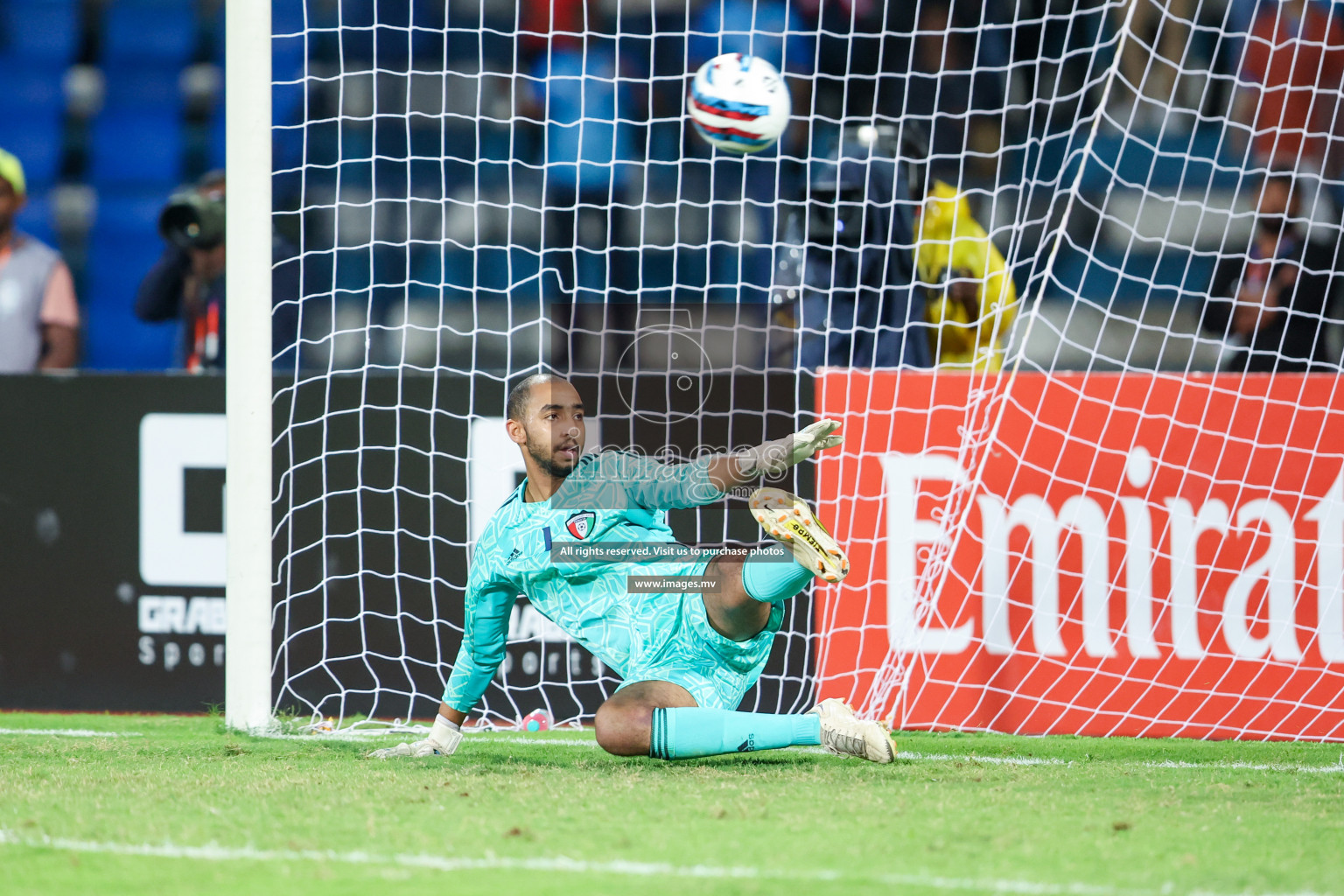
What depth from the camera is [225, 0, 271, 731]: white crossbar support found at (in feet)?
15.2

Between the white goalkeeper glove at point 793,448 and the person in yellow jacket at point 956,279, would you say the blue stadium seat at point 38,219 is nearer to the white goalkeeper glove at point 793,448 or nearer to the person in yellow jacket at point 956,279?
the person in yellow jacket at point 956,279

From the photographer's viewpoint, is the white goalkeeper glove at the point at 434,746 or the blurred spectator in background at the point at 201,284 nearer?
the white goalkeeper glove at the point at 434,746

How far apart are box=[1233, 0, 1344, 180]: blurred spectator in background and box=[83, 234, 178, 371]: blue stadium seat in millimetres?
5281

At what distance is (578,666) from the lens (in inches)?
204

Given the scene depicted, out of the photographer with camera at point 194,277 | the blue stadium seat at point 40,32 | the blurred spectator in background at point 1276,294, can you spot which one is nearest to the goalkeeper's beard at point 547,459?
the photographer with camera at point 194,277

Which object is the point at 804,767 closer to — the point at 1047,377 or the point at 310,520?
the point at 1047,377

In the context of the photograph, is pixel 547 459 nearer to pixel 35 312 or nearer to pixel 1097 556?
pixel 1097 556

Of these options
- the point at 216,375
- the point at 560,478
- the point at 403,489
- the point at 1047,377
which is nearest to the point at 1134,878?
the point at 560,478

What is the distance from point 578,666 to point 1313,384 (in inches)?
103

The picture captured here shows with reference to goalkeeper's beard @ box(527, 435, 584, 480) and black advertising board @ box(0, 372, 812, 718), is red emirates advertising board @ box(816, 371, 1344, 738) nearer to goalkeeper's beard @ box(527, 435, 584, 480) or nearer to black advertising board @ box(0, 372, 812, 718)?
black advertising board @ box(0, 372, 812, 718)

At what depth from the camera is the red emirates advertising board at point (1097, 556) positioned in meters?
4.82

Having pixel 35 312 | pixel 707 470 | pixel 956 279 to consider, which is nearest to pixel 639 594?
pixel 707 470

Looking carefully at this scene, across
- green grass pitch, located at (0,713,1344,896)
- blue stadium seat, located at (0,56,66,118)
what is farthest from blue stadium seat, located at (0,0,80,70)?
green grass pitch, located at (0,713,1344,896)

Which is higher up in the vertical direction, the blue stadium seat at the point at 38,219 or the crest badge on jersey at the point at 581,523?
the blue stadium seat at the point at 38,219
